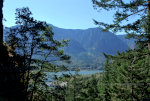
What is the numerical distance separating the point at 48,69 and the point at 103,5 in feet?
23.4

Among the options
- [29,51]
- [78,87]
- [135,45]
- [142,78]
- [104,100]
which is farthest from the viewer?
[78,87]

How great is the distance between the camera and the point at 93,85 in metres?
42.3

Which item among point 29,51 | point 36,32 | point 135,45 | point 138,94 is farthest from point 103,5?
point 138,94

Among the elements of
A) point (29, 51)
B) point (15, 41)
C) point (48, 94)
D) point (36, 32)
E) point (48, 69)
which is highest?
point (36, 32)

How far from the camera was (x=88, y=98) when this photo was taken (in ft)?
123

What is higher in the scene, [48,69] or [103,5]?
[103,5]

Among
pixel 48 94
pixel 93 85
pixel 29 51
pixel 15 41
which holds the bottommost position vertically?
pixel 93 85

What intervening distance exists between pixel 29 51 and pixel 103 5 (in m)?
6.72

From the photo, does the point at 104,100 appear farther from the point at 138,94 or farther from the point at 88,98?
the point at 138,94

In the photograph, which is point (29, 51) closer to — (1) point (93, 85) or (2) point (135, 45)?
(2) point (135, 45)

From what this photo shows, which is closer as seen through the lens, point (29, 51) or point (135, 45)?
point (135, 45)

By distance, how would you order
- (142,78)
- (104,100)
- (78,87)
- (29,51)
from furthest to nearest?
(78,87)
(104,100)
(142,78)
(29,51)

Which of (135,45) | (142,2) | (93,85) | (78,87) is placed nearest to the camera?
(142,2)

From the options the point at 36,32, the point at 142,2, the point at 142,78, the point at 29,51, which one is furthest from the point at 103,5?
the point at 142,78
